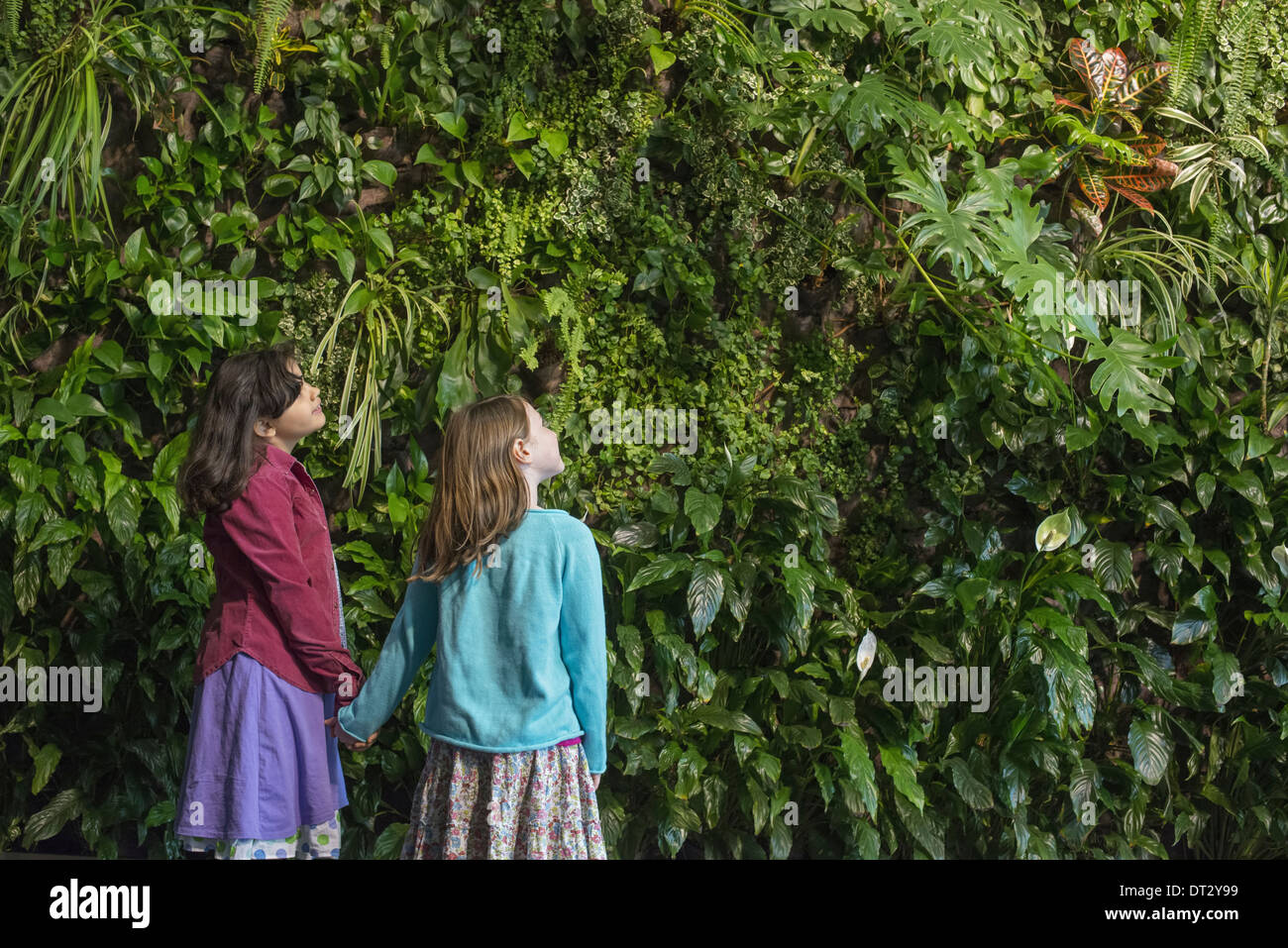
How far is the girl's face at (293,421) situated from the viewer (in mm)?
2271

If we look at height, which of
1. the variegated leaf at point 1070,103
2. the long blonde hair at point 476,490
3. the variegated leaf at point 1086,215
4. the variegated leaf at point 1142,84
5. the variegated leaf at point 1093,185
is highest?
the variegated leaf at point 1142,84

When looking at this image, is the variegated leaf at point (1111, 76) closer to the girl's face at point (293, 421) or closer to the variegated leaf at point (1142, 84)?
the variegated leaf at point (1142, 84)

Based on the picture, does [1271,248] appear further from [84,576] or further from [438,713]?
[84,576]

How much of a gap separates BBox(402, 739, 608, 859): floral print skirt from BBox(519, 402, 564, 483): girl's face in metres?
0.54

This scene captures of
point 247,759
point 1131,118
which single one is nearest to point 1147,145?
point 1131,118

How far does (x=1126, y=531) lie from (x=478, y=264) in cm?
231

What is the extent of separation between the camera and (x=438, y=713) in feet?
6.66

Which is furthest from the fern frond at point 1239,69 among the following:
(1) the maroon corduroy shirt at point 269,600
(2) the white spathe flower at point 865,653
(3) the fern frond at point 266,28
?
(1) the maroon corduroy shirt at point 269,600

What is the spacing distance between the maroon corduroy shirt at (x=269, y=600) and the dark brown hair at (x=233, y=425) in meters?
0.03

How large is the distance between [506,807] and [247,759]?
549mm

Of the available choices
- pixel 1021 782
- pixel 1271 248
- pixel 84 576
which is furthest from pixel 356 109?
pixel 1271 248

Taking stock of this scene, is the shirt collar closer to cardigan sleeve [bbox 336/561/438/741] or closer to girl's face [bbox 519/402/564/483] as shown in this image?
cardigan sleeve [bbox 336/561/438/741]

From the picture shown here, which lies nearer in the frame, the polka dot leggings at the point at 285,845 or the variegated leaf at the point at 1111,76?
the polka dot leggings at the point at 285,845

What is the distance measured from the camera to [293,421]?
229 centimetres
